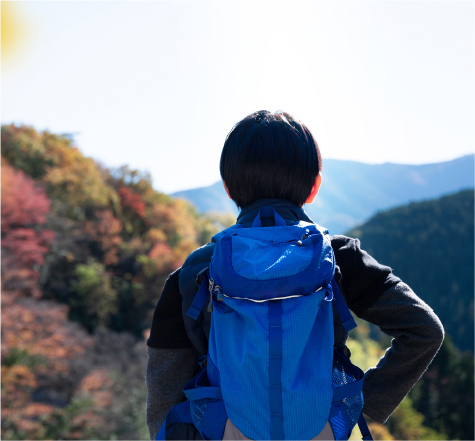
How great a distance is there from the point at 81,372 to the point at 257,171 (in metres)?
12.0

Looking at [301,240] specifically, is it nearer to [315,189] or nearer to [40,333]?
[315,189]

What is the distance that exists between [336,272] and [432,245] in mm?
39584

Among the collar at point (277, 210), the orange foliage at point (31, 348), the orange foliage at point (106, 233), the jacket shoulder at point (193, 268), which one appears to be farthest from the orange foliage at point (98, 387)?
the collar at point (277, 210)

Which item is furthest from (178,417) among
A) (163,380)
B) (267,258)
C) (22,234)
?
(22,234)

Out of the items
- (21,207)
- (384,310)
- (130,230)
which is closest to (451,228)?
(130,230)

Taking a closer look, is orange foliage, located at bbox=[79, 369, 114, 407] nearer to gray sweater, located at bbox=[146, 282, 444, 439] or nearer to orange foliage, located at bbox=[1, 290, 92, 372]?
orange foliage, located at bbox=[1, 290, 92, 372]

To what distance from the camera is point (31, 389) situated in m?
10.0

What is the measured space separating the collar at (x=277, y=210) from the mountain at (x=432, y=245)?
33.8 metres

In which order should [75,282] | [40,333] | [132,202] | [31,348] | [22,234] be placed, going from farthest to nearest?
1. [132,202]
2. [75,282]
3. [22,234]
4. [40,333]
5. [31,348]

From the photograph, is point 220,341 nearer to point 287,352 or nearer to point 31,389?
point 287,352

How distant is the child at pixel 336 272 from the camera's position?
931mm

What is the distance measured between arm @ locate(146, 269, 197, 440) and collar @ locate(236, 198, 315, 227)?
26 centimetres

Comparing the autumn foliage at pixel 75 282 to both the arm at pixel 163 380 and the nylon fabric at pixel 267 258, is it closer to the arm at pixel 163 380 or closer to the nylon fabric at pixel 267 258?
the arm at pixel 163 380

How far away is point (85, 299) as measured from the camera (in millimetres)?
14289
